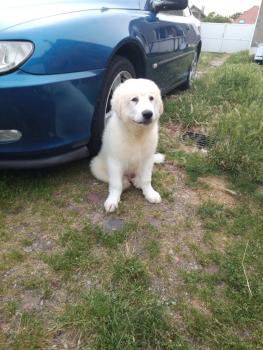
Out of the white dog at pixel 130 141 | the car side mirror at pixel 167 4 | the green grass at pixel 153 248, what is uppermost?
the car side mirror at pixel 167 4

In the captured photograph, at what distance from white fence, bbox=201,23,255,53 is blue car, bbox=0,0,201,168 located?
21.3 meters

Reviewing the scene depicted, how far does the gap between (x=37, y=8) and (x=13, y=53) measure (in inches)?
24.4

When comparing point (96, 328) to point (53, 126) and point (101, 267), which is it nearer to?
point (101, 267)

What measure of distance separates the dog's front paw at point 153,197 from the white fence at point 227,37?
2186cm

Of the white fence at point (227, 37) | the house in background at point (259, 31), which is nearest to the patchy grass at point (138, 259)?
the house in background at point (259, 31)

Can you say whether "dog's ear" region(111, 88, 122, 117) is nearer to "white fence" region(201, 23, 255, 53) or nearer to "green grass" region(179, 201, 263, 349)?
"green grass" region(179, 201, 263, 349)

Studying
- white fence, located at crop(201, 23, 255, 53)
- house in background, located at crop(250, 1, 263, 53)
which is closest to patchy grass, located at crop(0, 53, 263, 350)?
house in background, located at crop(250, 1, 263, 53)

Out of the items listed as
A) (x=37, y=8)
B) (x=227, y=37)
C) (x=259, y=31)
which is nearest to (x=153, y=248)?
(x=37, y=8)

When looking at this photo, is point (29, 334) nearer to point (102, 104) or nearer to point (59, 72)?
point (59, 72)

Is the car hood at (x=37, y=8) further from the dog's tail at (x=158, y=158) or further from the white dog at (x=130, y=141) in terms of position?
the dog's tail at (x=158, y=158)

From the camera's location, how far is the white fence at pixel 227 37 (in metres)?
22.3

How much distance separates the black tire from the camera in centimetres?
286

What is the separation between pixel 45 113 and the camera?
2.29 metres

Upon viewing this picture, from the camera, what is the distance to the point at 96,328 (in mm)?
1721
